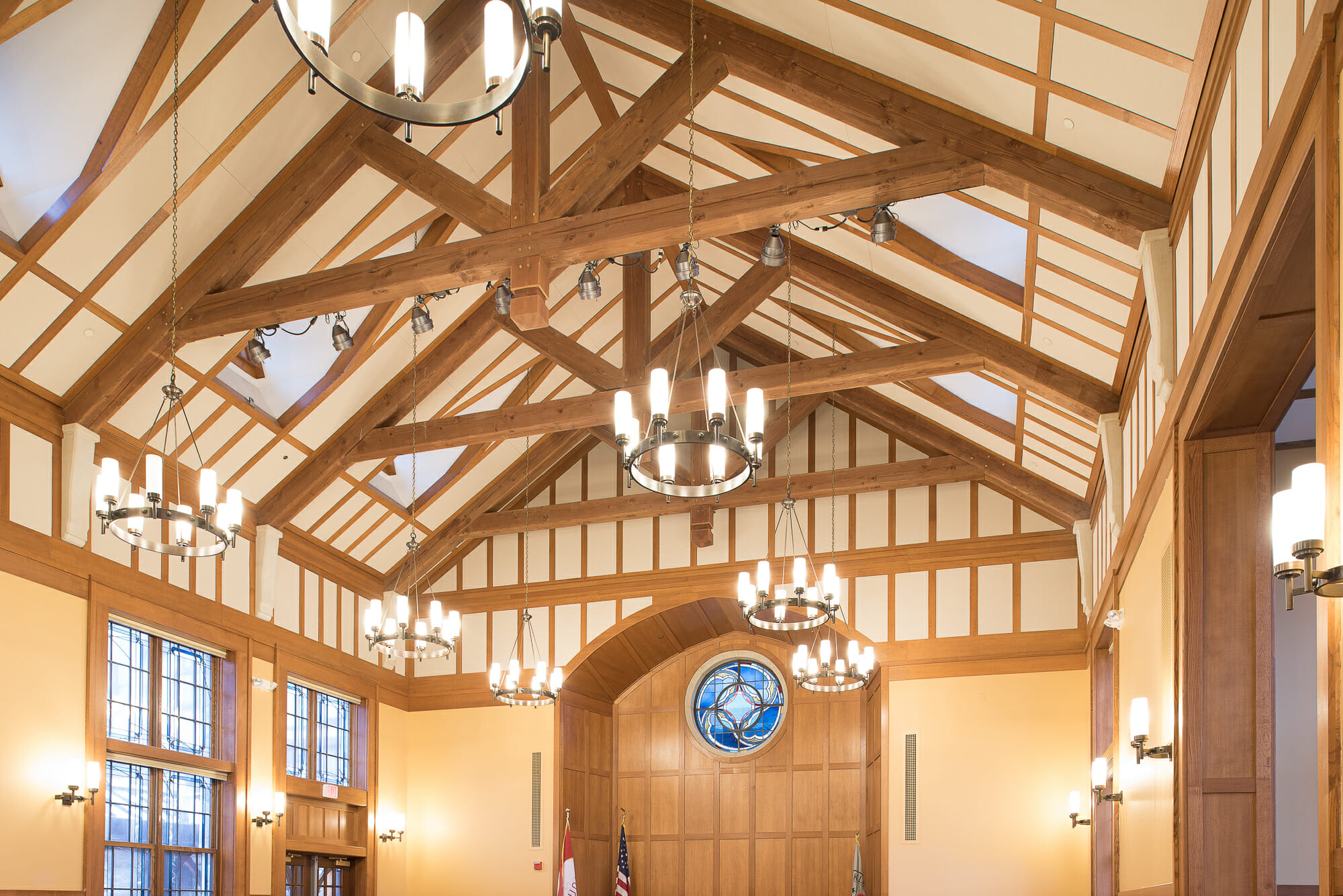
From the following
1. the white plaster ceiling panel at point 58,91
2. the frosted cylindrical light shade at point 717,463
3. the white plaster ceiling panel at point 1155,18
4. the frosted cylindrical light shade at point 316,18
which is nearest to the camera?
the frosted cylindrical light shade at point 316,18

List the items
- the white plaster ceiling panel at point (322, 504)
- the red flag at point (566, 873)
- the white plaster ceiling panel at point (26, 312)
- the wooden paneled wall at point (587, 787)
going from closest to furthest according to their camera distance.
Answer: the white plaster ceiling panel at point (26, 312), the white plaster ceiling panel at point (322, 504), the red flag at point (566, 873), the wooden paneled wall at point (587, 787)

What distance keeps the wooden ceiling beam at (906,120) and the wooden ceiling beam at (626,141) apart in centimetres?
25

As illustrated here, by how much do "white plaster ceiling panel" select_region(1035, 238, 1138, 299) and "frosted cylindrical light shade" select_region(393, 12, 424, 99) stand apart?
4.84m

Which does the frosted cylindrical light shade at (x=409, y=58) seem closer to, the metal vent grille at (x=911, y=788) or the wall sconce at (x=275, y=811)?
the wall sconce at (x=275, y=811)

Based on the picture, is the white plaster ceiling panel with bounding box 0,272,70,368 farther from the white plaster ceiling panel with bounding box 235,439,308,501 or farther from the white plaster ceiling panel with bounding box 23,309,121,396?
the white plaster ceiling panel with bounding box 235,439,308,501

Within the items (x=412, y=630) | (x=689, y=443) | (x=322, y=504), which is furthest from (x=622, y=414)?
(x=322, y=504)

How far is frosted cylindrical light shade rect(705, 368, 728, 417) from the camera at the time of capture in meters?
5.59

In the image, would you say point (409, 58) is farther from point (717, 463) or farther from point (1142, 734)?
point (1142, 734)

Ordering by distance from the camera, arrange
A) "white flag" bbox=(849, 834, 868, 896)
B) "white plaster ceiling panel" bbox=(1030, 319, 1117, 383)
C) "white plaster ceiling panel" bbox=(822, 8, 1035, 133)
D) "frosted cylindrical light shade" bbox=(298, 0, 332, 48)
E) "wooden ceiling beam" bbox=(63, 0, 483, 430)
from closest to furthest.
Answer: "frosted cylindrical light shade" bbox=(298, 0, 332, 48) → "white plaster ceiling panel" bbox=(822, 8, 1035, 133) → "white plaster ceiling panel" bbox=(1030, 319, 1117, 383) → "wooden ceiling beam" bbox=(63, 0, 483, 430) → "white flag" bbox=(849, 834, 868, 896)

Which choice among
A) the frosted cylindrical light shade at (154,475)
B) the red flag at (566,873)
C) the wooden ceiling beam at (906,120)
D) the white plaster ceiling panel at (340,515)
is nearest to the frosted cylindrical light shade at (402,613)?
the frosted cylindrical light shade at (154,475)

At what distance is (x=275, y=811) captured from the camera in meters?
12.0

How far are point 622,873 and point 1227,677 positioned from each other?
10927mm

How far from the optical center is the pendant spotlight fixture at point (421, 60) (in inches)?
142

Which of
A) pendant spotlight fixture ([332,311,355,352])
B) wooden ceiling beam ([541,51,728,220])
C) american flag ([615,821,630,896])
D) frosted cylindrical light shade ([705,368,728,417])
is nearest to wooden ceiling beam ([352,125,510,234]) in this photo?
wooden ceiling beam ([541,51,728,220])
